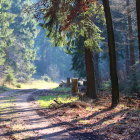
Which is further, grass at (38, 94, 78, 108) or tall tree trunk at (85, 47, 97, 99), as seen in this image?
tall tree trunk at (85, 47, 97, 99)

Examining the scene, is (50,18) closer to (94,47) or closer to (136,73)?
(94,47)

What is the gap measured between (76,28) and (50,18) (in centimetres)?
156

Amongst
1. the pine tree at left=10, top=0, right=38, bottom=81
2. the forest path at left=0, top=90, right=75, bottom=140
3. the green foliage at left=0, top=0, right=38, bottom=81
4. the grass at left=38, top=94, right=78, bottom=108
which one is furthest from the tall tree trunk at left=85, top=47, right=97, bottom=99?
the pine tree at left=10, top=0, right=38, bottom=81

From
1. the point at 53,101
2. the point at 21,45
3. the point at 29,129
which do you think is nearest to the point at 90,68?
the point at 53,101

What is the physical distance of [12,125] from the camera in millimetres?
10492

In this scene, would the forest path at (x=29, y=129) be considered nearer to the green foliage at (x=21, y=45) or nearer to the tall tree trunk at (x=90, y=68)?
the tall tree trunk at (x=90, y=68)

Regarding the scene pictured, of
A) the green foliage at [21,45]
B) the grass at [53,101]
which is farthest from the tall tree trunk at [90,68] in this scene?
the green foliage at [21,45]

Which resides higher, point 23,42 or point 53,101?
point 23,42

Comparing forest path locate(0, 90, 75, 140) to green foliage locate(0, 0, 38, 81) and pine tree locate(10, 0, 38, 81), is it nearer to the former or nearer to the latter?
green foliage locate(0, 0, 38, 81)

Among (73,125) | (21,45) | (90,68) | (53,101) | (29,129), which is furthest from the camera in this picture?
(21,45)

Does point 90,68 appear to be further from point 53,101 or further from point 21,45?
point 21,45

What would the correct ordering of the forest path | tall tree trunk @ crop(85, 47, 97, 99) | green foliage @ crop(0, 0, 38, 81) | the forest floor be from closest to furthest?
the forest floor → the forest path → tall tree trunk @ crop(85, 47, 97, 99) → green foliage @ crop(0, 0, 38, 81)

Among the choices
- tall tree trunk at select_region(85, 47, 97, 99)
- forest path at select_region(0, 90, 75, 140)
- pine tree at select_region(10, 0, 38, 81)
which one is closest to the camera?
forest path at select_region(0, 90, 75, 140)

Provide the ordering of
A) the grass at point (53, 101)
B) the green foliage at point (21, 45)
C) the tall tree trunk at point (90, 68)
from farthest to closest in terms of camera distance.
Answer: the green foliage at point (21, 45)
the tall tree trunk at point (90, 68)
the grass at point (53, 101)
